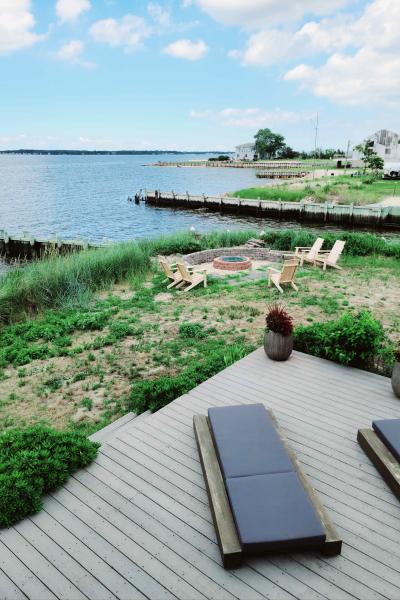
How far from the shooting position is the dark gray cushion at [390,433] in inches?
152

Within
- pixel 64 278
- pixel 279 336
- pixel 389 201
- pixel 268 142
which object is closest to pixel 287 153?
pixel 268 142

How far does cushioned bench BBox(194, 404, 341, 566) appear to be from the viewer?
2.92 meters

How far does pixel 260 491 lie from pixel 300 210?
116 feet

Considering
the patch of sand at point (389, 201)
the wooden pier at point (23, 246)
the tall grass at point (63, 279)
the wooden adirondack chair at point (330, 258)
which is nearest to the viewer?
the tall grass at point (63, 279)

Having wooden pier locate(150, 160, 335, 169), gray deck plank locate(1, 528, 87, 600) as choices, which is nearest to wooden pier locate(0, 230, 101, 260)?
gray deck plank locate(1, 528, 87, 600)

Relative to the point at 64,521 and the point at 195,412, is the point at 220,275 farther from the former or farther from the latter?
the point at 64,521

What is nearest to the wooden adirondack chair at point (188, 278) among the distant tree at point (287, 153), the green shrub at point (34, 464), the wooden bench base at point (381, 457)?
the green shrub at point (34, 464)

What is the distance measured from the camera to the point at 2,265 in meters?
23.0

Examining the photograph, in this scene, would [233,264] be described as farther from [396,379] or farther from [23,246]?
[23,246]

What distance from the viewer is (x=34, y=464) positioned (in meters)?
3.83

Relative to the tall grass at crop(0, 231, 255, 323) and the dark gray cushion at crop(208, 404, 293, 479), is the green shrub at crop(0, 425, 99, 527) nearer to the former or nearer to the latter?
the dark gray cushion at crop(208, 404, 293, 479)

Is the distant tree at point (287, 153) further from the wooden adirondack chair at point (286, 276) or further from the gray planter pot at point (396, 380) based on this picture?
the gray planter pot at point (396, 380)

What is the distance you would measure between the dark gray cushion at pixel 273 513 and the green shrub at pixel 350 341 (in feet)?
10.8

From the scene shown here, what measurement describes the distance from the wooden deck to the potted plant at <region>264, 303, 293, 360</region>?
4.86 ft
